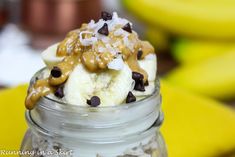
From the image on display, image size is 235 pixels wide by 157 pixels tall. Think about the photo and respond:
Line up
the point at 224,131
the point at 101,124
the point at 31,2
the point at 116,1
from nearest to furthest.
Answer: the point at 101,124 < the point at 224,131 < the point at 31,2 < the point at 116,1

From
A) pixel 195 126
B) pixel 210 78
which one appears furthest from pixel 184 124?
pixel 210 78

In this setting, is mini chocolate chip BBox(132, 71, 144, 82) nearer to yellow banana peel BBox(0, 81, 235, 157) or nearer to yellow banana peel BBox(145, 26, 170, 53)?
yellow banana peel BBox(0, 81, 235, 157)

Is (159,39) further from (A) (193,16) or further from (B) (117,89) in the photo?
(B) (117,89)

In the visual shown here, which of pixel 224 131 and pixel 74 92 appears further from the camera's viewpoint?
pixel 224 131

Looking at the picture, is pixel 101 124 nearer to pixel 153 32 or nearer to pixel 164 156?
pixel 164 156

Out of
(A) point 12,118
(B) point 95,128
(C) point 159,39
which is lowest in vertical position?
(C) point 159,39

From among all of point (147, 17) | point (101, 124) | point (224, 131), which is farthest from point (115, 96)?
point (147, 17)
